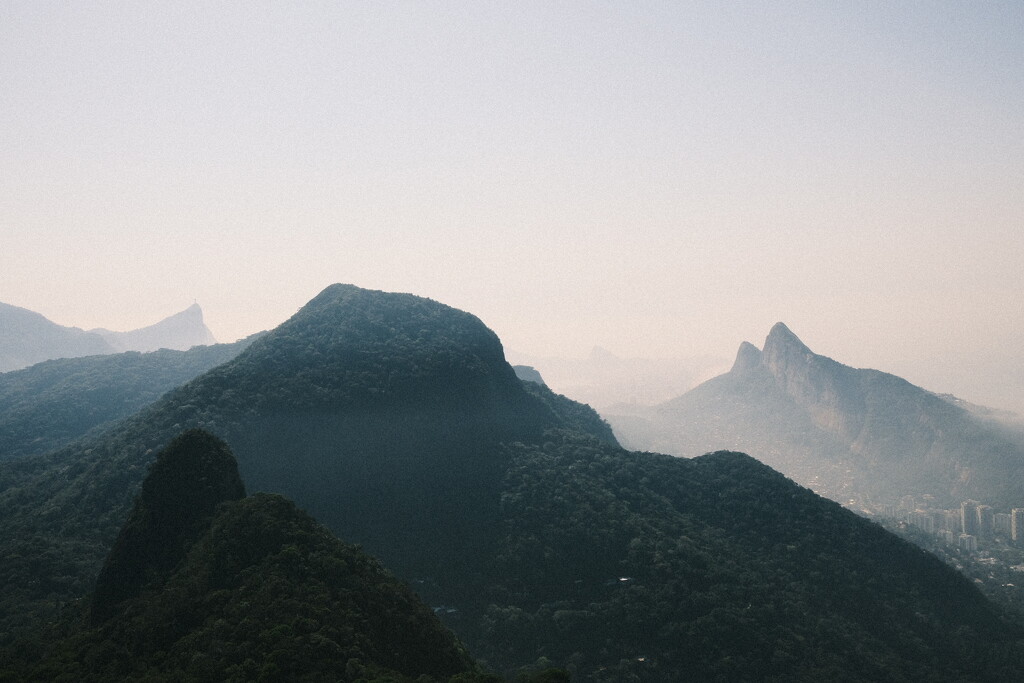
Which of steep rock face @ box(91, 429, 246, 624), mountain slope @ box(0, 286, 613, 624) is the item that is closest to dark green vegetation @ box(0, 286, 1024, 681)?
mountain slope @ box(0, 286, 613, 624)

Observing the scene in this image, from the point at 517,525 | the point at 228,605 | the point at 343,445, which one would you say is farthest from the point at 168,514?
the point at 517,525

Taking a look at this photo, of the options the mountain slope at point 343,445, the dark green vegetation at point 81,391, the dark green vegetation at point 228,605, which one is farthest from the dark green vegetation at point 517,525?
the dark green vegetation at point 81,391

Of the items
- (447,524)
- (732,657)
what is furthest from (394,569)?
(732,657)

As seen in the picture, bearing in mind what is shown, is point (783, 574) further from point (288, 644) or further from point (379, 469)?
point (288, 644)

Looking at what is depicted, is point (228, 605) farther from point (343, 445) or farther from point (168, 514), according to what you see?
point (343, 445)

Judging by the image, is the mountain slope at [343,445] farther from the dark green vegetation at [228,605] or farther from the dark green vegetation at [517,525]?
the dark green vegetation at [228,605]

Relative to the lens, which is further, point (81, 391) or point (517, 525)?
point (81, 391)
